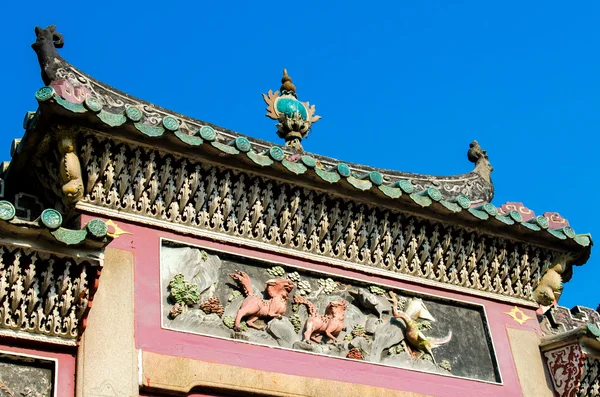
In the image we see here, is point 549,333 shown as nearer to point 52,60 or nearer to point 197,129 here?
point 197,129

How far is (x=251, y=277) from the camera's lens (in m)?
10.4

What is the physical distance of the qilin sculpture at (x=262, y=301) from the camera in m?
10.1

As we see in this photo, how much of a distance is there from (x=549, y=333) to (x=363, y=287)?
2.37 meters

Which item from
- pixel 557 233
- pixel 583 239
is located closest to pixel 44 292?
pixel 557 233

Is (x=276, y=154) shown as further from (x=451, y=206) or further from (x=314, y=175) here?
(x=451, y=206)

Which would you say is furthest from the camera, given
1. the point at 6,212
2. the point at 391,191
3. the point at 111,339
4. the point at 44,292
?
the point at 391,191

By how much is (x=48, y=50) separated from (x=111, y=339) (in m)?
2.97

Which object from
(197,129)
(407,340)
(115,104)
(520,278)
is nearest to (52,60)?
(115,104)

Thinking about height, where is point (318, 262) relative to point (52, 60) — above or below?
below

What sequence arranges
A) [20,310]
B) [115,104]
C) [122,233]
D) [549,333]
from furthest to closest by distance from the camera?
1. [549,333]
2. [115,104]
3. [122,233]
4. [20,310]

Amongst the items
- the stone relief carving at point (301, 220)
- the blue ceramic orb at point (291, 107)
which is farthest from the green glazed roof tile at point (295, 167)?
the blue ceramic orb at point (291, 107)

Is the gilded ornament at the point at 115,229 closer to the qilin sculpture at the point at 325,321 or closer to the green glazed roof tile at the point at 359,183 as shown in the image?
the qilin sculpture at the point at 325,321

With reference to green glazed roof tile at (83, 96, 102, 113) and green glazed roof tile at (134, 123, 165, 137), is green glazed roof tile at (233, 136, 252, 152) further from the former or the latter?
green glazed roof tile at (83, 96, 102, 113)

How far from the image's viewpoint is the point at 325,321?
10562 mm
